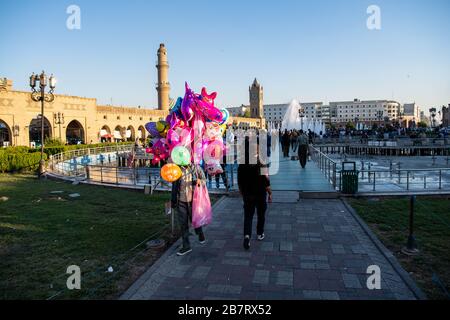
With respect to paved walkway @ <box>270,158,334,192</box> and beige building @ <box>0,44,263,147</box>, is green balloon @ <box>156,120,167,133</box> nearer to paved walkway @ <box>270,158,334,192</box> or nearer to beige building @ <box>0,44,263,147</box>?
paved walkway @ <box>270,158,334,192</box>

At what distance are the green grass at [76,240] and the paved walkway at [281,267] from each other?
0.68 metres

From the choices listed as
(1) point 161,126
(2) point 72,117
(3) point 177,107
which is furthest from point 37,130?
(3) point 177,107

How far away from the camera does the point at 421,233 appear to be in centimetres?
699

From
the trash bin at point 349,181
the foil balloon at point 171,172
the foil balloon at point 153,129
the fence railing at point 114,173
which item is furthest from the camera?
the fence railing at point 114,173

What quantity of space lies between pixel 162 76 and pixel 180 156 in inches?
2421

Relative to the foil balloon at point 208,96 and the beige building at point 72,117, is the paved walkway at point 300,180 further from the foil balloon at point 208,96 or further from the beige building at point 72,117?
the beige building at point 72,117

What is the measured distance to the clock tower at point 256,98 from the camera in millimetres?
117688

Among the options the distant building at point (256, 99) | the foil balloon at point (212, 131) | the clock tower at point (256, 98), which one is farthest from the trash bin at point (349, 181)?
the clock tower at point (256, 98)

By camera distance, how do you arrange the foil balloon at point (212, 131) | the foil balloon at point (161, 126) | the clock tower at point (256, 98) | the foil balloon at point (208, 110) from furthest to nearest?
1. the clock tower at point (256, 98)
2. the foil balloon at point (161, 126)
3. the foil balloon at point (212, 131)
4. the foil balloon at point (208, 110)

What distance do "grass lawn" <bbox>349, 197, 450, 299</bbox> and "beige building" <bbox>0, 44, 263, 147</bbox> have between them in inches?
1265

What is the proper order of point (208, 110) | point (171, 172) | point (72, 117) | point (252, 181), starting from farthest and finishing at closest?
point (72, 117), point (208, 110), point (252, 181), point (171, 172)

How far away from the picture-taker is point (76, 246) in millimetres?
6539

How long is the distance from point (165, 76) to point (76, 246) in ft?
202

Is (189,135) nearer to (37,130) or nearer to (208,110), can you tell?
(208,110)
